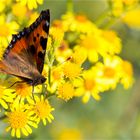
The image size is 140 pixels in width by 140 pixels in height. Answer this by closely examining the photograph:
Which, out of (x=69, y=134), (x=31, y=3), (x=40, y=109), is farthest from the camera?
(x=69, y=134)

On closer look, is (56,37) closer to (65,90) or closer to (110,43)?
(65,90)

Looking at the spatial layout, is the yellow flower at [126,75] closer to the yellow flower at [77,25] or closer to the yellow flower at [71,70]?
the yellow flower at [77,25]

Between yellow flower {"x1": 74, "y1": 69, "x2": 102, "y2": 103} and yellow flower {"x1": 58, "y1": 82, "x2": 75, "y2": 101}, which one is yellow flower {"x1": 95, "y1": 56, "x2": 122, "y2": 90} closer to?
yellow flower {"x1": 74, "y1": 69, "x2": 102, "y2": 103}

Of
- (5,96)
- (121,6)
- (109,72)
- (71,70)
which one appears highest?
(121,6)

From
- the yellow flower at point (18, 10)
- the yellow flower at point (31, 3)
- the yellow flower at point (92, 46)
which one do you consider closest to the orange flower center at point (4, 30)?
the yellow flower at point (18, 10)

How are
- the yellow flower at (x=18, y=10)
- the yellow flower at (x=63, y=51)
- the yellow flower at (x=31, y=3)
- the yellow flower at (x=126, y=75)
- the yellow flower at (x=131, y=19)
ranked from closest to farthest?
the yellow flower at (x=31, y=3) → the yellow flower at (x=63, y=51) → the yellow flower at (x=18, y=10) → the yellow flower at (x=126, y=75) → the yellow flower at (x=131, y=19)

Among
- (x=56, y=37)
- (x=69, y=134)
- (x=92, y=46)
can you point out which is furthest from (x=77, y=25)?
(x=69, y=134)

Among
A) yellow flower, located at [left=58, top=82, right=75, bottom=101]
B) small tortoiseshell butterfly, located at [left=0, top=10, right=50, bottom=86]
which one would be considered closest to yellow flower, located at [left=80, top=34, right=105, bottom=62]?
yellow flower, located at [left=58, top=82, right=75, bottom=101]

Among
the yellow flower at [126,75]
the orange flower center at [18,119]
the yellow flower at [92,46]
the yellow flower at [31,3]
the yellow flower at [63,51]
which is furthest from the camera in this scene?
the yellow flower at [126,75]
